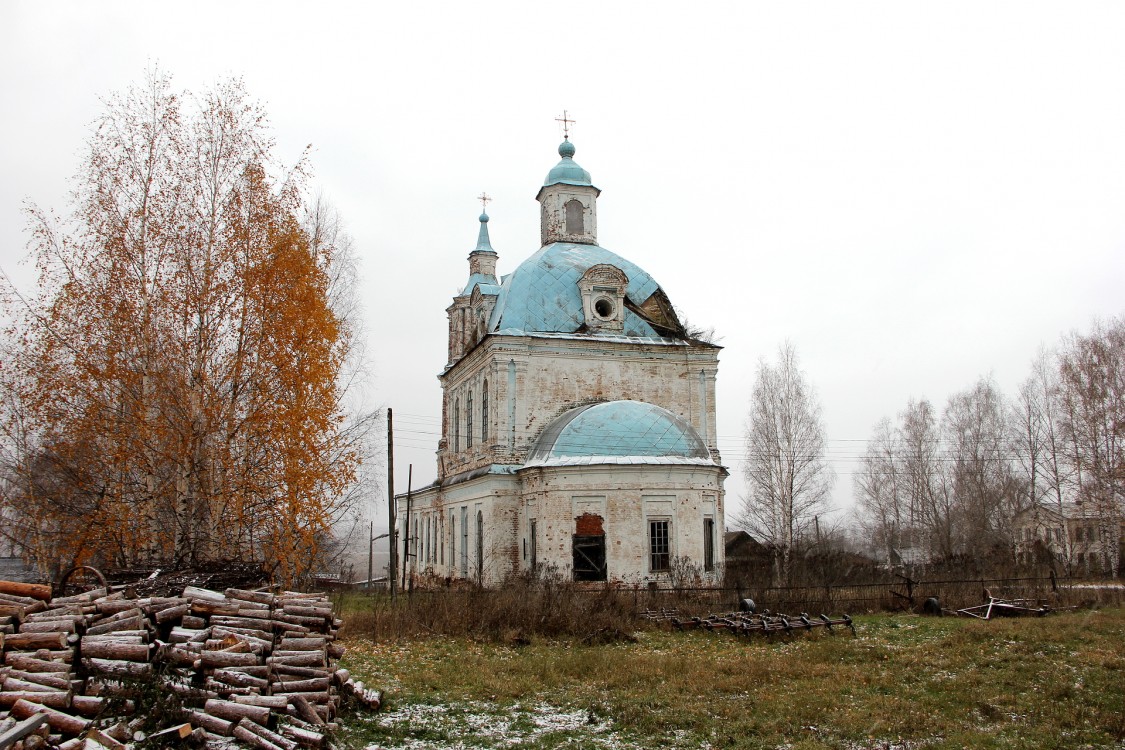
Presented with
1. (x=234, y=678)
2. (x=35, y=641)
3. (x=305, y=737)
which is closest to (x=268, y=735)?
(x=305, y=737)

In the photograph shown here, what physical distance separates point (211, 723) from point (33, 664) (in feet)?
6.39

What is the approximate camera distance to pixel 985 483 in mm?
34594

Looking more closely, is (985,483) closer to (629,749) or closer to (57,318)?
(629,749)

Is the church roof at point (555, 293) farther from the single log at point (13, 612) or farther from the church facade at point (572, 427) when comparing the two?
the single log at point (13, 612)

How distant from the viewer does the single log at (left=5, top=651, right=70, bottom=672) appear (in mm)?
7879

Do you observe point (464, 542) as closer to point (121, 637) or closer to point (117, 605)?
point (117, 605)

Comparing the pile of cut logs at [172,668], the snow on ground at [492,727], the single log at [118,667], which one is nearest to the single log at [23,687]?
the pile of cut logs at [172,668]

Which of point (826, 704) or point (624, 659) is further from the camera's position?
point (624, 659)

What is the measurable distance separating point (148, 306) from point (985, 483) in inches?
1285

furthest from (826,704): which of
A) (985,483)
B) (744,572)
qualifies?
(985,483)

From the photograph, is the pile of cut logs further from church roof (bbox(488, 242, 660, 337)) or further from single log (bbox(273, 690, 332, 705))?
church roof (bbox(488, 242, 660, 337))

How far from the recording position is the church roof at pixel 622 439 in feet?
71.0

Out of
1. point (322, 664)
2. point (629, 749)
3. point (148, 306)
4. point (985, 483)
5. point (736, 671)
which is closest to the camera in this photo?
point (629, 749)

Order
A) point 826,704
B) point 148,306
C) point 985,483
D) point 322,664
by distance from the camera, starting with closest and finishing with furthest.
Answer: point 322,664 → point 826,704 → point 148,306 → point 985,483
